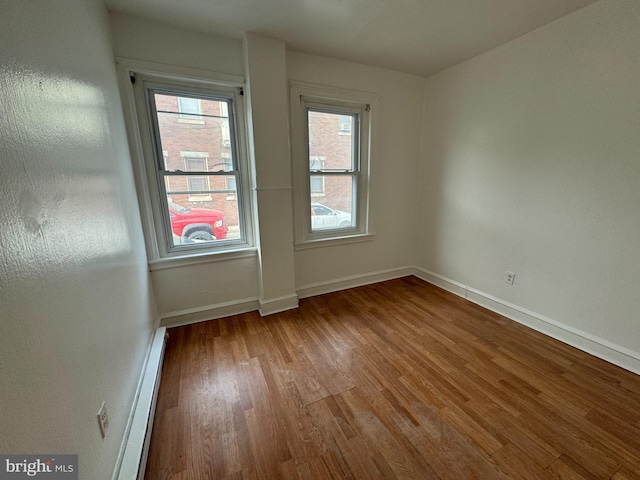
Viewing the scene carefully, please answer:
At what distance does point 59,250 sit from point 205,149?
1725 mm

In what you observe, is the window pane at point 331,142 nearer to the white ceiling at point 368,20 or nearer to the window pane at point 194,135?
the white ceiling at point 368,20

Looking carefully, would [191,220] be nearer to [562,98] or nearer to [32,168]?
[32,168]

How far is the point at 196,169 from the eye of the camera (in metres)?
2.30

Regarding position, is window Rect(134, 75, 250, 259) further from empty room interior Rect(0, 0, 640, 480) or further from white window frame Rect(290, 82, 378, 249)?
white window frame Rect(290, 82, 378, 249)

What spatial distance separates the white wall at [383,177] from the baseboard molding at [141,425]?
4.97ft

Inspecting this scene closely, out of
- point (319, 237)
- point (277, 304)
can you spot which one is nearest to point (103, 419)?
point (277, 304)

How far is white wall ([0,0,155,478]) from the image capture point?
628 millimetres

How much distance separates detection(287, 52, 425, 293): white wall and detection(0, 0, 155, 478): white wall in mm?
1644

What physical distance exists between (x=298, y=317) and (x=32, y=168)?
6.96 feet

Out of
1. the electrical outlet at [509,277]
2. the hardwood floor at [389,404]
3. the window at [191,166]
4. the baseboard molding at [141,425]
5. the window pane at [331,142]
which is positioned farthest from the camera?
the window pane at [331,142]

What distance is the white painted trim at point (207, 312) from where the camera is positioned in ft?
7.64

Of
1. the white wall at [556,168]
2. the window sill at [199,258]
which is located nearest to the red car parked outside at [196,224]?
the window sill at [199,258]

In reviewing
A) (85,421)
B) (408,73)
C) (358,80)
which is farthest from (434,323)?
(408,73)

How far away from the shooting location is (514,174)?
232 cm
